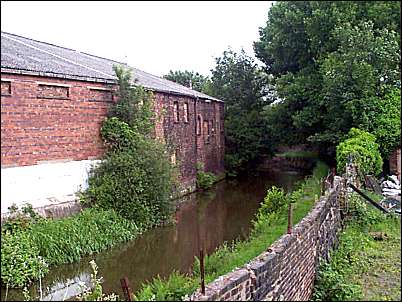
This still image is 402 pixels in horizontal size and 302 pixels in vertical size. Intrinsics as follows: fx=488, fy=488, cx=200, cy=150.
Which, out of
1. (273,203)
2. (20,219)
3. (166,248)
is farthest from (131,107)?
(20,219)

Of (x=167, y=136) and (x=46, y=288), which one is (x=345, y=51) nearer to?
(x=167, y=136)

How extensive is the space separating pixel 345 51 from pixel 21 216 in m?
13.7

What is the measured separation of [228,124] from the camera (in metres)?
31.2

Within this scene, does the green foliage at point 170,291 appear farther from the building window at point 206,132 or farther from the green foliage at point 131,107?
the building window at point 206,132

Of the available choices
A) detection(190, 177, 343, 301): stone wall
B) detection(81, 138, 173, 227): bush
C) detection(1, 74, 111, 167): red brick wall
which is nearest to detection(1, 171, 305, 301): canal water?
detection(81, 138, 173, 227): bush

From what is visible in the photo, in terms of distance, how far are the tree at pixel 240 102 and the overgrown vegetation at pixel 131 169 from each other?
50.2 feet

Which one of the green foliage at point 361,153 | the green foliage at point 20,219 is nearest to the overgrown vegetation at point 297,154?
the green foliage at point 361,153

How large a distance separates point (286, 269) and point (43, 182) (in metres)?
8.37

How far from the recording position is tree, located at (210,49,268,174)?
3059 centimetres

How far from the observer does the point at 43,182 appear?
12.6m

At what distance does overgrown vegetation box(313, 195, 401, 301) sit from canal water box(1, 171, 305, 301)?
3.25 metres

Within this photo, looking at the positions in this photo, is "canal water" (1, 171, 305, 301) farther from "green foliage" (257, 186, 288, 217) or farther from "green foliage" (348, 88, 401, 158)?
"green foliage" (348, 88, 401, 158)

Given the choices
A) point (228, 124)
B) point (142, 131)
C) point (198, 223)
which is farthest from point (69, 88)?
point (228, 124)

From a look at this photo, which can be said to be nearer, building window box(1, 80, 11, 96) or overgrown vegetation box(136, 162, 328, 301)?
overgrown vegetation box(136, 162, 328, 301)
